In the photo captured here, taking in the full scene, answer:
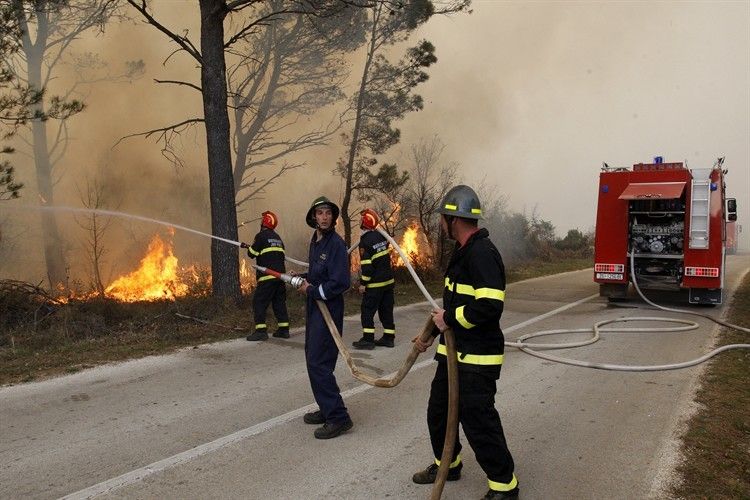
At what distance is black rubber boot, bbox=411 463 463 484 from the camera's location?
10.5 ft

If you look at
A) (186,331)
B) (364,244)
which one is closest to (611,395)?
(364,244)

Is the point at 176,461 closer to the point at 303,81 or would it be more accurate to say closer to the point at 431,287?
the point at 431,287

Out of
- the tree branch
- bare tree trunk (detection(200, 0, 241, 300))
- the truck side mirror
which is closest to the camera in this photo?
the tree branch

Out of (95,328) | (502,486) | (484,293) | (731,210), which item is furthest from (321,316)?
(731,210)

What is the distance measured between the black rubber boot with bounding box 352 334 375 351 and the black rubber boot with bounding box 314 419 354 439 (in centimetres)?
277

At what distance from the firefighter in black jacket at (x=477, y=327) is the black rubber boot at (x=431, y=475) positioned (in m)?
0.31

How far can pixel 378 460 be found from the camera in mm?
3531

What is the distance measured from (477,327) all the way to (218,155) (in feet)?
23.0

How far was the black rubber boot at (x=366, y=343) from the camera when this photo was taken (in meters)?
6.79

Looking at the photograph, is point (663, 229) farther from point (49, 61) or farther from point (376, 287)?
point (49, 61)

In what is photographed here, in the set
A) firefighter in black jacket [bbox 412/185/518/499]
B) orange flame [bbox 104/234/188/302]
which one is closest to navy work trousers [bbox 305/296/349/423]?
firefighter in black jacket [bbox 412/185/518/499]

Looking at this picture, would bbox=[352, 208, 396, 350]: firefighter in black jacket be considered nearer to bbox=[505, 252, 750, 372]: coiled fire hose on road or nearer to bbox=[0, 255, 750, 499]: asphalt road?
bbox=[0, 255, 750, 499]: asphalt road

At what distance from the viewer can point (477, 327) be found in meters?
2.92

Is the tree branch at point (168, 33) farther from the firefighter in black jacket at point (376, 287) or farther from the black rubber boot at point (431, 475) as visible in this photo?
the black rubber boot at point (431, 475)
